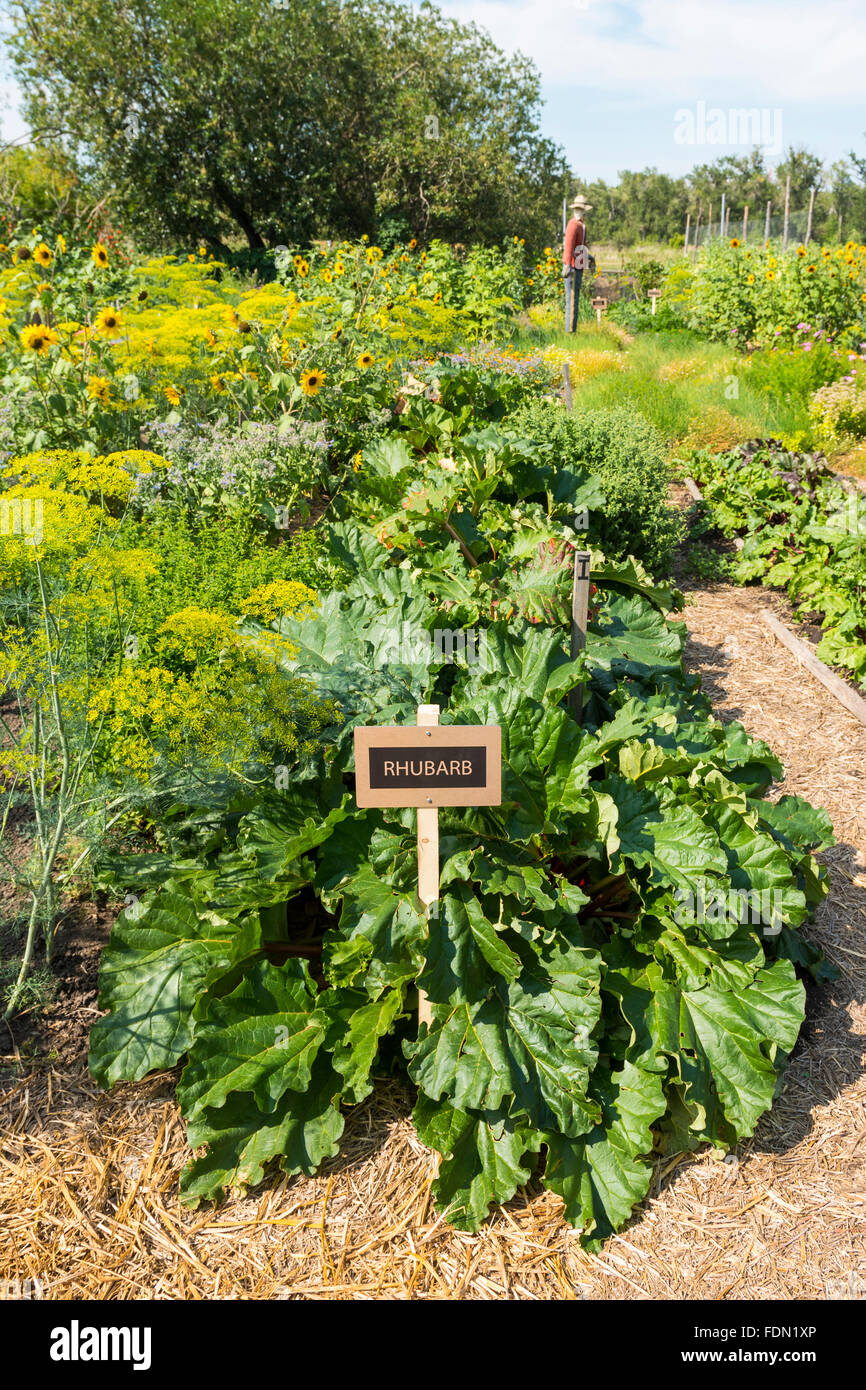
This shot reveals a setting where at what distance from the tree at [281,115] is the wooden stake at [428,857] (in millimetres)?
14893

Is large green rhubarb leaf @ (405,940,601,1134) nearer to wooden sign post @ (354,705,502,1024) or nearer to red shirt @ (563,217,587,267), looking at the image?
wooden sign post @ (354,705,502,1024)

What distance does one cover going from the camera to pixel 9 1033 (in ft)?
7.73

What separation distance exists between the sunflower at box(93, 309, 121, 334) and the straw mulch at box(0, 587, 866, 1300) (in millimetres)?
4152

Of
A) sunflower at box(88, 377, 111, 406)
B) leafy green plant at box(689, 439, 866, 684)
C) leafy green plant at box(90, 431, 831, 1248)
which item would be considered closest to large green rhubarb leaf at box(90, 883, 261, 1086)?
leafy green plant at box(90, 431, 831, 1248)

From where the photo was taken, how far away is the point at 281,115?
1520 cm

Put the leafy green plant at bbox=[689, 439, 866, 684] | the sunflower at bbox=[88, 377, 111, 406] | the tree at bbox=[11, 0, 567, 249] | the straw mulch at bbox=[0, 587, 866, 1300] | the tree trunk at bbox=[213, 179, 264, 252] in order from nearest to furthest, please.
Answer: the straw mulch at bbox=[0, 587, 866, 1300], the leafy green plant at bbox=[689, 439, 866, 684], the sunflower at bbox=[88, 377, 111, 406], the tree at bbox=[11, 0, 567, 249], the tree trunk at bbox=[213, 179, 264, 252]

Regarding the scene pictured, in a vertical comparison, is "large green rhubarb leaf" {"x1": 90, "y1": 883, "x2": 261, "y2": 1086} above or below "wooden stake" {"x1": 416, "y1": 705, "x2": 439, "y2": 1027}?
below

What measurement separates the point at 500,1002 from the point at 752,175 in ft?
157

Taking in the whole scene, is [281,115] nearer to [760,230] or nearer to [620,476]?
[620,476]

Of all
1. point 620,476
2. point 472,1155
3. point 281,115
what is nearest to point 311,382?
point 620,476

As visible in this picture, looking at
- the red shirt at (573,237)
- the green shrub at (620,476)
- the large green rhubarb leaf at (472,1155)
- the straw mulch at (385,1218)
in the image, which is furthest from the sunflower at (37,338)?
the large green rhubarb leaf at (472,1155)

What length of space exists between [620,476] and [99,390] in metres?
2.96

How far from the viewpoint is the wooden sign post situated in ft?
6.35
